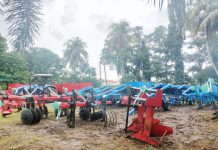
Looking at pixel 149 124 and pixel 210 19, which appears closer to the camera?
pixel 149 124

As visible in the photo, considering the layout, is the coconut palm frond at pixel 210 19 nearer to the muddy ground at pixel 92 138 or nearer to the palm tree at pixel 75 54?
the muddy ground at pixel 92 138

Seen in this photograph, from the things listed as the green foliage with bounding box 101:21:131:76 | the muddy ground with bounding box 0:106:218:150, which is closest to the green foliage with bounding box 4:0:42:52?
the muddy ground with bounding box 0:106:218:150

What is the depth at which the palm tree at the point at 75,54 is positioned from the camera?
51.6m

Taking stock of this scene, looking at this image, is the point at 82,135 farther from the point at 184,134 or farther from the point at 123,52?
the point at 123,52

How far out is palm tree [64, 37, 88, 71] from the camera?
5156cm

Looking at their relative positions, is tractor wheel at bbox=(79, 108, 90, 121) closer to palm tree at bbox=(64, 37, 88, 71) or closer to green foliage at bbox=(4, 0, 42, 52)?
green foliage at bbox=(4, 0, 42, 52)

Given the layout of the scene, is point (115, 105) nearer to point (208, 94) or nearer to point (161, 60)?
point (208, 94)

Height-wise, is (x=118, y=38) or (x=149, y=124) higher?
(x=118, y=38)

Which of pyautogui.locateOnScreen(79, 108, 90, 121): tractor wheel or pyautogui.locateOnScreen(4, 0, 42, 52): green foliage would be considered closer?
A: pyautogui.locateOnScreen(4, 0, 42, 52): green foliage

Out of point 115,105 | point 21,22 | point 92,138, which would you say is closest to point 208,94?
point 115,105

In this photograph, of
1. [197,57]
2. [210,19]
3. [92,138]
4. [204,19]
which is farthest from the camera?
[197,57]

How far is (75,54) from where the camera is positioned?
51.7 metres

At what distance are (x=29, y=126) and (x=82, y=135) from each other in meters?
2.74

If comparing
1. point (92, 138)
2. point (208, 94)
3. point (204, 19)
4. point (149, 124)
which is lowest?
point (92, 138)
